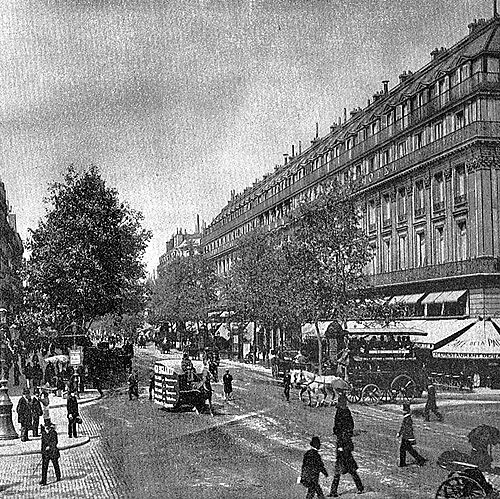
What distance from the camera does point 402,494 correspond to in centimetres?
1455

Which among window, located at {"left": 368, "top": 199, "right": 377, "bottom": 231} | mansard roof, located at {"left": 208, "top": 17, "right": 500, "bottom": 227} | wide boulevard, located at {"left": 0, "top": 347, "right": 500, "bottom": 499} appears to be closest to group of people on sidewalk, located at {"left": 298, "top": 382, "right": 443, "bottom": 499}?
wide boulevard, located at {"left": 0, "top": 347, "right": 500, "bottom": 499}

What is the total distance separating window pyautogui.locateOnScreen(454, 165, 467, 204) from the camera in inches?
1727

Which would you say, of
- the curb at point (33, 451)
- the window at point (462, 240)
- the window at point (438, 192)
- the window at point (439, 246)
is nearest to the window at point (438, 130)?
the window at point (438, 192)

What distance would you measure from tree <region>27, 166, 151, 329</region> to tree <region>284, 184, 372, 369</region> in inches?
444

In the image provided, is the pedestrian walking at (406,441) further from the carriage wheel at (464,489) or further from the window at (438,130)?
the window at (438,130)

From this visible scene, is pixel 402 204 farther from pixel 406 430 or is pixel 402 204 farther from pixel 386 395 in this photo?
pixel 406 430

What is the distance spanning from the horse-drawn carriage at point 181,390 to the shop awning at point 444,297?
688 inches

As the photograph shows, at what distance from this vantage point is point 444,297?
143 feet

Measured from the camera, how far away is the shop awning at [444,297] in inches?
1665

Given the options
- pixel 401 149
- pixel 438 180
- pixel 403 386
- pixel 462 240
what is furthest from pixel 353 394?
pixel 401 149

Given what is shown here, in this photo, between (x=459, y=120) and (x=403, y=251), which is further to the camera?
(x=403, y=251)

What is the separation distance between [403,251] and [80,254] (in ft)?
66.3

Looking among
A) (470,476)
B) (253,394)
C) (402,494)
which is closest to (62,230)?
(253,394)

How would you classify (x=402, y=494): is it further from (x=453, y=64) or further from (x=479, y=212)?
(x=453, y=64)
